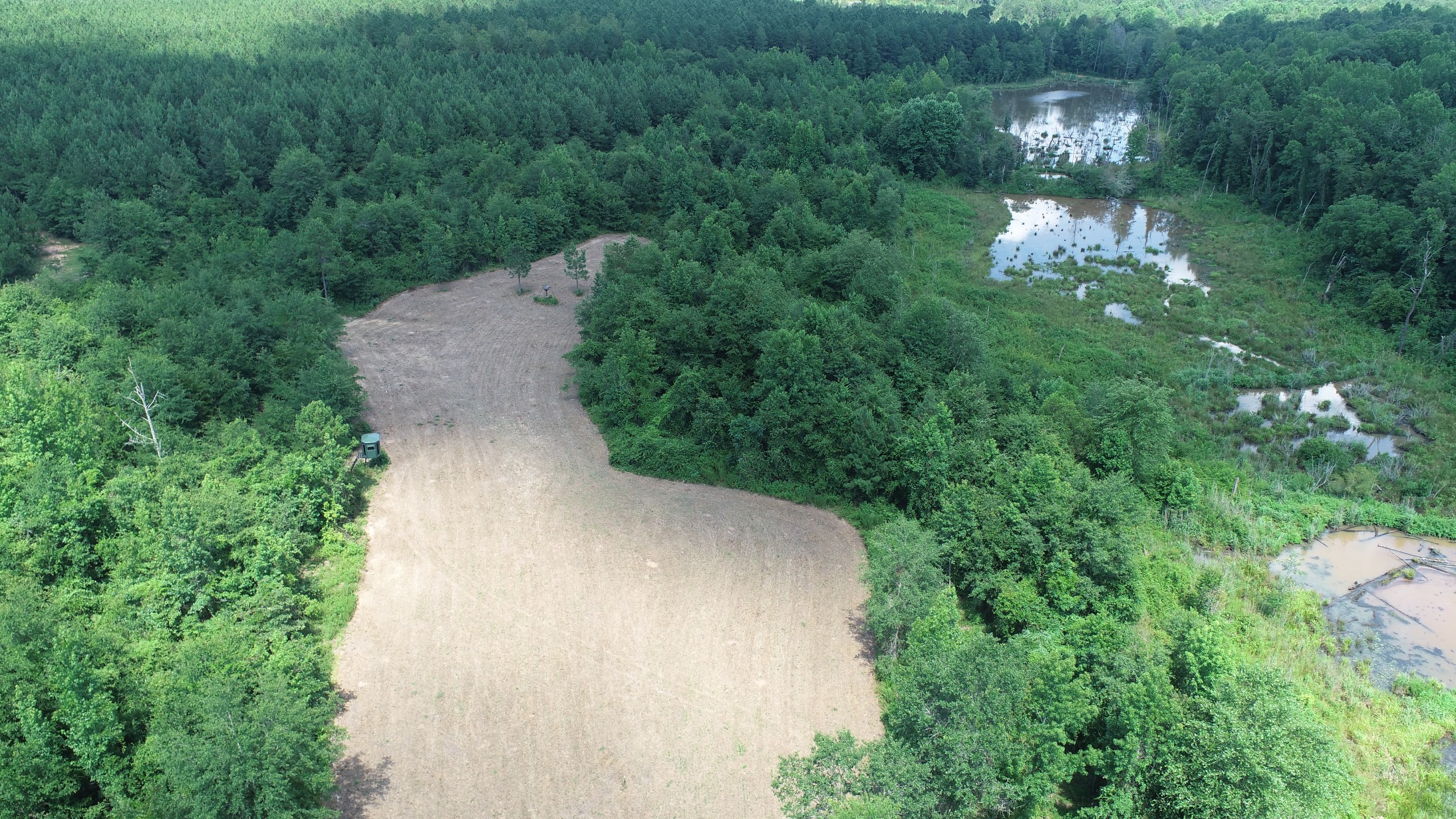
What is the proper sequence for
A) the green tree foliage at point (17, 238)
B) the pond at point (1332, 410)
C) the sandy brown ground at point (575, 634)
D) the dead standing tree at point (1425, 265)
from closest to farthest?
the sandy brown ground at point (575, 634) < the pond at point (1332, 410) < the dead standing tree at point (1425, 265) < the green tree foliage at point (17, 238)

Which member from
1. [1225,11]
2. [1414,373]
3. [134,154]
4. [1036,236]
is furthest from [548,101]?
[1225,11]

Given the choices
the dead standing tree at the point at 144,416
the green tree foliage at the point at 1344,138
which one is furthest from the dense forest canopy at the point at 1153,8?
the dead standing tree at the point at 144,416

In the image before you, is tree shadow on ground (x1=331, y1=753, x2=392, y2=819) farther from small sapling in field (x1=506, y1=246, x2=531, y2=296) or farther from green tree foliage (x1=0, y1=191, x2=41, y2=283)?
green tree foliage (x1=0, y1=191, x2=41, y2=283)

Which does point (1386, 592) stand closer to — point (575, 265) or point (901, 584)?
point (901, 584)

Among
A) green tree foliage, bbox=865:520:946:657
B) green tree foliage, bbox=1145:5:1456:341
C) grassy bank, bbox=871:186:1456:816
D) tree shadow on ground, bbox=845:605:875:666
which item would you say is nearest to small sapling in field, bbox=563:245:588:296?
grassy bank, bbox=871:186:1456:816

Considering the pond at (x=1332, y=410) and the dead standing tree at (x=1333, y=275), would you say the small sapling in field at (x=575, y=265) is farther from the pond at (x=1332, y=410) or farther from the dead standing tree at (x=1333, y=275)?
the dead standing tree at (x=1333, y=275)

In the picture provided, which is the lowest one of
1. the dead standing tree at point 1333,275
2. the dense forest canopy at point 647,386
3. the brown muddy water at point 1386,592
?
the brown muddy water at point 1386,592

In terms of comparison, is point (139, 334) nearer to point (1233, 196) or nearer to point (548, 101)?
point (548, 101)
